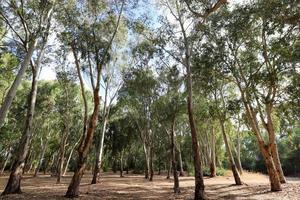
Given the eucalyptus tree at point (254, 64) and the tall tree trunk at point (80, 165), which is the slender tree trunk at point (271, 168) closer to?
the eucalyptus tree at point (254, 64)

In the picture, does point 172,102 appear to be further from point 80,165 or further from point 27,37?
point 27,37

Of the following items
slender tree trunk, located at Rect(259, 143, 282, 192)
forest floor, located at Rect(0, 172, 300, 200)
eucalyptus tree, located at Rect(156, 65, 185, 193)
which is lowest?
forest floor, located at Rect(0, 172, 300, 200)

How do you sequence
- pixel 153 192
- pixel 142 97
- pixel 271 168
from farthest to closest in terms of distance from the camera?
1. pixel 142 97
2. pixel 153 192
3. pixel 271 168

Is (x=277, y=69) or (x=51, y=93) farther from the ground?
(x=51, y=93)

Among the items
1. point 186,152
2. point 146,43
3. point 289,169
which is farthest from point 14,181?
point 289,169

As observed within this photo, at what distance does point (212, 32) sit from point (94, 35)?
7827 millimetres

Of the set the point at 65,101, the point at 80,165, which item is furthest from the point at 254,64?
the point at 65,101

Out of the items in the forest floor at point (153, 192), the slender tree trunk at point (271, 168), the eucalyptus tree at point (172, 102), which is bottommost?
the forest floor at point (153, 192)

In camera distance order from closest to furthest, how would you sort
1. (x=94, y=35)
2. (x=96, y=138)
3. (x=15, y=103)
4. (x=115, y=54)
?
(x=94, y=35)
(x=115, y=54)
(x=15, y=103)
(x=96, y=138)

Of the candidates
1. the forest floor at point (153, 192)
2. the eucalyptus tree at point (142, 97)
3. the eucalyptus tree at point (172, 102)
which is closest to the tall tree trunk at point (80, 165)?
the forest floor at point (153, 192)

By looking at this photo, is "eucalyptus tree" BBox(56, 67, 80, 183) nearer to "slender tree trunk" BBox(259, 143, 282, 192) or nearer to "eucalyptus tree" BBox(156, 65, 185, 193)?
"eucalyptus tree" BBox(156, 65, 185, 193)

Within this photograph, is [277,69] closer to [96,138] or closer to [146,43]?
[146,43]

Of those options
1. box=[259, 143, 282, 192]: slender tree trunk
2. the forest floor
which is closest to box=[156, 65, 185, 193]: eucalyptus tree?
the forest floor

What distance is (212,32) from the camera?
1989 centimetres
